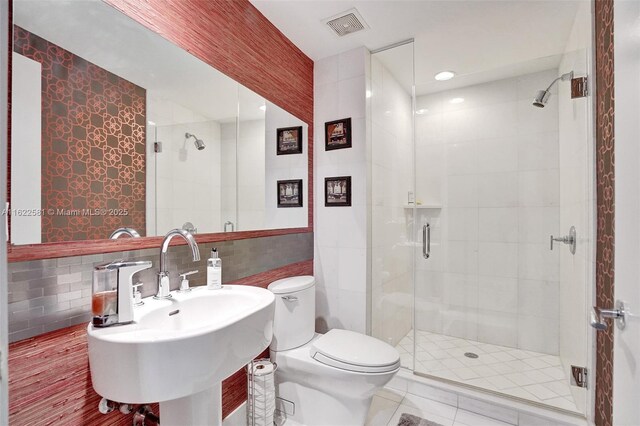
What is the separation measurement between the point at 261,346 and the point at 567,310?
2.12m

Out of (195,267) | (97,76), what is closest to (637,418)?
(195,267)

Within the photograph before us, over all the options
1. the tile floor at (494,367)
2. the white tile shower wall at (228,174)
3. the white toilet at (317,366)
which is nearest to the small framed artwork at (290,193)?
the white tile shower wall at (228,174)

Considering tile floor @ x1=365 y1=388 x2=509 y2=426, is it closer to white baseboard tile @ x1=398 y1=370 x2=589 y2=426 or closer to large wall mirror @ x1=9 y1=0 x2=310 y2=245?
white baseboard tile @ x1=398 y1=370 x2=589 y2=426

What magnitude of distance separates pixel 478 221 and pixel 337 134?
1390mm

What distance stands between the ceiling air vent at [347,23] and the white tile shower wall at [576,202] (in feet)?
3.89

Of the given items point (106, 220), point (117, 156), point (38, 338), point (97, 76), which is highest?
point (97, 76)

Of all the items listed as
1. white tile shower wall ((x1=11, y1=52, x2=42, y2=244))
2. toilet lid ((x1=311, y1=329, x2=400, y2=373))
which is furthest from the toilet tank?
white tile shower wall ((x1=11, y1=52, x2=42, y2=244))

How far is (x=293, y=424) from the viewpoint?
68.0 inches

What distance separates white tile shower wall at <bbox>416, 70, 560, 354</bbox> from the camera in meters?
2.31

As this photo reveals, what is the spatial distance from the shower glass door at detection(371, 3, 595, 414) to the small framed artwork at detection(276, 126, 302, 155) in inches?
21.8

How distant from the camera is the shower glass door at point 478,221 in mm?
2135

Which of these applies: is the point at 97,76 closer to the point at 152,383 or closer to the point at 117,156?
the point at 117,156

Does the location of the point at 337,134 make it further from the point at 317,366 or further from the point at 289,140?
the point at 317,366

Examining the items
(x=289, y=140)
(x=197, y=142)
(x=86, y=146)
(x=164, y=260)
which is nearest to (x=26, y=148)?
(x=86, y=146)
